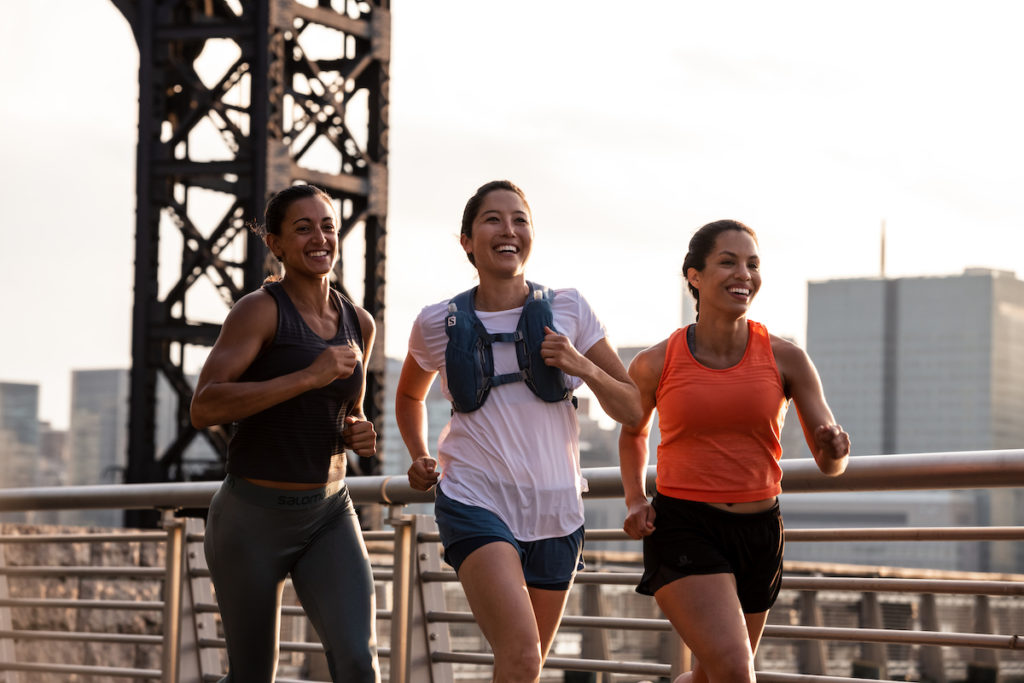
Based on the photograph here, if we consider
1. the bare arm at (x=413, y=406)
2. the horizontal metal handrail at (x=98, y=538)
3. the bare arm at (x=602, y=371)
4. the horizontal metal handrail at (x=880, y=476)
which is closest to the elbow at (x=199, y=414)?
the bare arm at (x=413, y=406)

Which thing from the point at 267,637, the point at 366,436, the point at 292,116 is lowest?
the point at 267,637

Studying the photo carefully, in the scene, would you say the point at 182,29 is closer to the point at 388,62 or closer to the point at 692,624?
the point at 388,62

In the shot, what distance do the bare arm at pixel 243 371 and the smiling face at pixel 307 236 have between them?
0.14 metres

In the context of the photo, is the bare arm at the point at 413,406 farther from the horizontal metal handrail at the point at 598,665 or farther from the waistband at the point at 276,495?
the horizontal metal handrail at the point at 598,665

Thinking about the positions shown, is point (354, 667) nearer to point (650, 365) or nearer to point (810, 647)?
point (650, 365)

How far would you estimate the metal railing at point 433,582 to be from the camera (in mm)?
3934

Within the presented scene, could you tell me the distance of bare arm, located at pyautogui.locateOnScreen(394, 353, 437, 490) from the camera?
412 centimetres

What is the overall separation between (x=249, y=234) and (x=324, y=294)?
6.64 metres

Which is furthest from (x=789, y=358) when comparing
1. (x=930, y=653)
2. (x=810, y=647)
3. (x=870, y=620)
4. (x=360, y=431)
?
(x=930, y=653)

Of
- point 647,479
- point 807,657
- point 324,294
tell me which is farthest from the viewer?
point 807,657

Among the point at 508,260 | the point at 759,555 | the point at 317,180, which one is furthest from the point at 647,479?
the point at 317,180

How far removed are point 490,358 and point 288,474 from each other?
1.98ft

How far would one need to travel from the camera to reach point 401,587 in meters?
5.24

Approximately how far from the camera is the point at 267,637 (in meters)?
3.90
